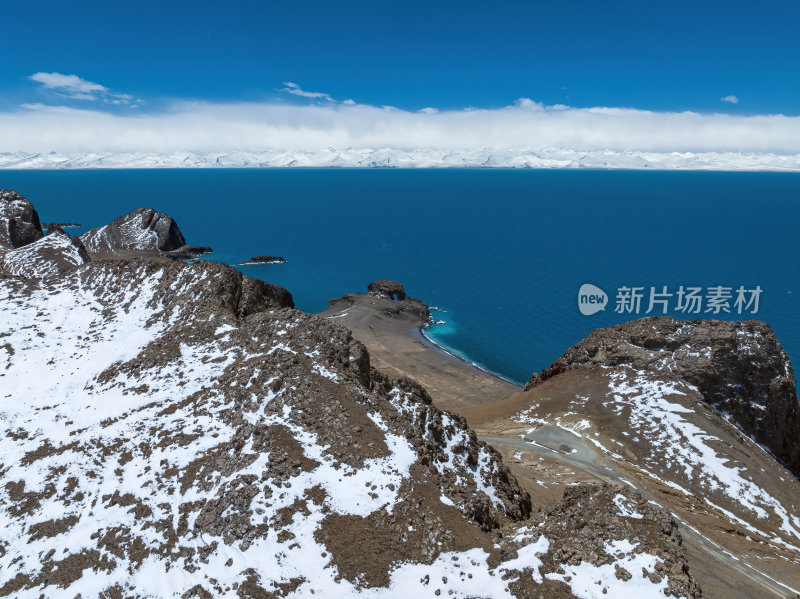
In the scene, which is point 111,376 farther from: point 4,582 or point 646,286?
point 646,286

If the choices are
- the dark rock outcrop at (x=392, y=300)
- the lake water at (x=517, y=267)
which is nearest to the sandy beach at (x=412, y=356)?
the dark rock outcrop at (x=392, y=300)

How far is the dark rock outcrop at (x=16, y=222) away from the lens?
305ft

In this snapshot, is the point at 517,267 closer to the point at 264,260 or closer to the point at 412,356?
the point at 412,356

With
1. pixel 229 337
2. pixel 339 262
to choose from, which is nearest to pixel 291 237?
pixel 339 262

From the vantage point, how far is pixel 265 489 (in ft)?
69.5

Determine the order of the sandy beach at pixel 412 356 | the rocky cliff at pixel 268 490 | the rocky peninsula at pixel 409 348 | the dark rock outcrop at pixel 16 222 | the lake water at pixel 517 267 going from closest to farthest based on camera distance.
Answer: the rocky cliff at pixel 268 490
the sandy beach at pixel 412 356
the rocky peninsula at pixel 409 348
the lake water at pixel 517 267
the dark rock outcrop at pixel 16 222

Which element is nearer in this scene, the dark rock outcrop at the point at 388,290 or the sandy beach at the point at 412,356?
the sandy beach at the point at 412,356

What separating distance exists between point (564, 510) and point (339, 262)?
119 metres

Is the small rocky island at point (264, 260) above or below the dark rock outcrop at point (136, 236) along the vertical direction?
below

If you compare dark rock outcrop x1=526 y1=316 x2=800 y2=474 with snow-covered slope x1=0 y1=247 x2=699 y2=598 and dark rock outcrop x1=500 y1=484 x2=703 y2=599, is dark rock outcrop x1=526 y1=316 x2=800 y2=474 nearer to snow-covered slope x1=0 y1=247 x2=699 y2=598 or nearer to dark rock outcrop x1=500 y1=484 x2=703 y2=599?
snow-covered slope x1=0 y1=247 x2=699 y2=598

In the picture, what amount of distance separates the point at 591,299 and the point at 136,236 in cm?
10896

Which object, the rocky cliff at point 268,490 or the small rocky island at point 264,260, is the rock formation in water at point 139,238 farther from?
the rocky cliff at point 268,490

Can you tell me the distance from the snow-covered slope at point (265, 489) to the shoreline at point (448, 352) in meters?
42.1

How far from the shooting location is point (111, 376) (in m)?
31.6
